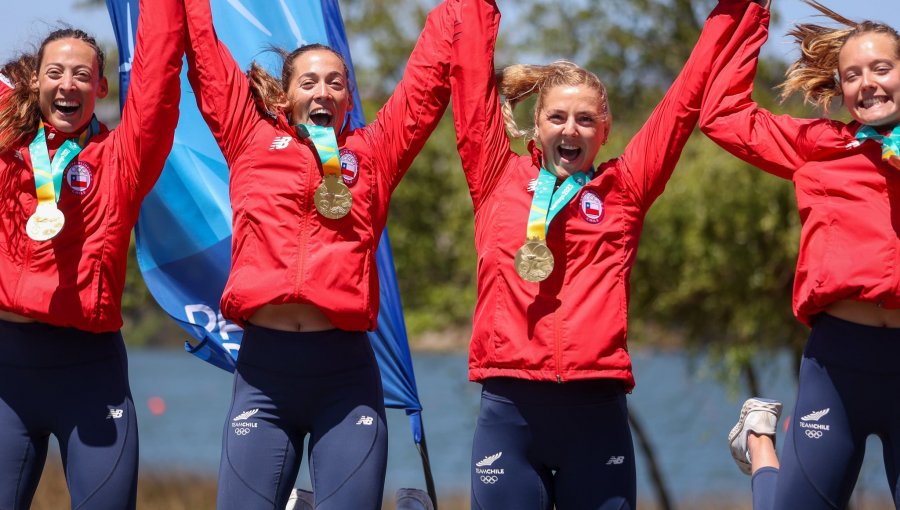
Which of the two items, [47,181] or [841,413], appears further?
[47,181]

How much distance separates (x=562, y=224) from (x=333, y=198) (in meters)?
0.75

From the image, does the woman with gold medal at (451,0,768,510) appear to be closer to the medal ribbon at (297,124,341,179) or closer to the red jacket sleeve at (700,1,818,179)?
the red jacket sleeve at (700,1,818,179)

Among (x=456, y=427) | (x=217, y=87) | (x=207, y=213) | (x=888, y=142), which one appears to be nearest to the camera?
(x=888, y=142)

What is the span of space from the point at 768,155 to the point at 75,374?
2409mm

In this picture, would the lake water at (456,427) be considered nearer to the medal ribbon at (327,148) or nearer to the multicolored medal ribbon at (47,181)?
the medal ribbon at (327,148)

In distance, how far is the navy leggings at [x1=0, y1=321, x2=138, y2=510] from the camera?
385 cm

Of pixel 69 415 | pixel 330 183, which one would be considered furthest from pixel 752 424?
pixel 69 415

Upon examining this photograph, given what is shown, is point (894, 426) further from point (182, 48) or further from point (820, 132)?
point (182, 48)

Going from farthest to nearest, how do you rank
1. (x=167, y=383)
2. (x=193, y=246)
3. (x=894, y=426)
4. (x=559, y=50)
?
(x=167, y=383) → (x=559, y=50) → (x=193, y=246) → (x=894, y=426)

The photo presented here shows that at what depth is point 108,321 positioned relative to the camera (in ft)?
13.0

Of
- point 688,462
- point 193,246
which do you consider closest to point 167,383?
point 688,462

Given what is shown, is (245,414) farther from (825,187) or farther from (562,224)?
(825,187)

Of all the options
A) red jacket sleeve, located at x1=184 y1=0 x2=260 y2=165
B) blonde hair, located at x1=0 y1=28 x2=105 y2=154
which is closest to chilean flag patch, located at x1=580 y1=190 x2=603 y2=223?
red jacket sleeve, located at x1=184 y1=0 x2=260 y2=165

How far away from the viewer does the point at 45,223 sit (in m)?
3.85
